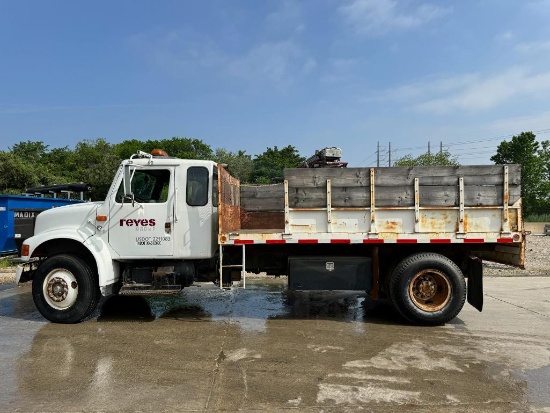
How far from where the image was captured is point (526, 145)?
39812 mm

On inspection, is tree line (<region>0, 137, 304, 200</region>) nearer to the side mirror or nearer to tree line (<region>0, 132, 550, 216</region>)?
tree line (<region>0, 132, 550, 216</region>)

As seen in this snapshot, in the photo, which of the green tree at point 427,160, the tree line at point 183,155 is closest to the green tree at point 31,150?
the tree line at point 183,155

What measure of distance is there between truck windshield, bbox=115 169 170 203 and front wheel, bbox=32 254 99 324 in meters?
1.19

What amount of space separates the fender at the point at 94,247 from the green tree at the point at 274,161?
120 ft

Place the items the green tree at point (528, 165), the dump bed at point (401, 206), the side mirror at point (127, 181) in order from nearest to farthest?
the dump bed at point (401, 206) → the side mirror at point (127, 181) → the green tree at point (528, 165)

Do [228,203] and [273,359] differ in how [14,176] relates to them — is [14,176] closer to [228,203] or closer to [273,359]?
[228,203]

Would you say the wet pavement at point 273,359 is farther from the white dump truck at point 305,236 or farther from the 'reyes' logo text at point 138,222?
the 'reyes' logo text at point 138,222

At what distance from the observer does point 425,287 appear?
20.3 ft

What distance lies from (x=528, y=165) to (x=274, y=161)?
26076 millimetres

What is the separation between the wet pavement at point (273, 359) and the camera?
379cm

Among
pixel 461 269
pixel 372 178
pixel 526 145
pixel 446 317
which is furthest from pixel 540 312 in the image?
pixel 526 145

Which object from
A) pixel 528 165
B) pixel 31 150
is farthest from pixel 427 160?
pixel 31 150

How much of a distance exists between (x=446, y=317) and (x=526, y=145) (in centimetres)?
4046

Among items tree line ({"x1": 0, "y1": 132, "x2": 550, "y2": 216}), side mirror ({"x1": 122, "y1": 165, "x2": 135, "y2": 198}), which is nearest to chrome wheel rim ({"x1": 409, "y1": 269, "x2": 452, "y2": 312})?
side mirror ({"x1": 122, "y1": 165, "x2": 135, "y2": 198})
